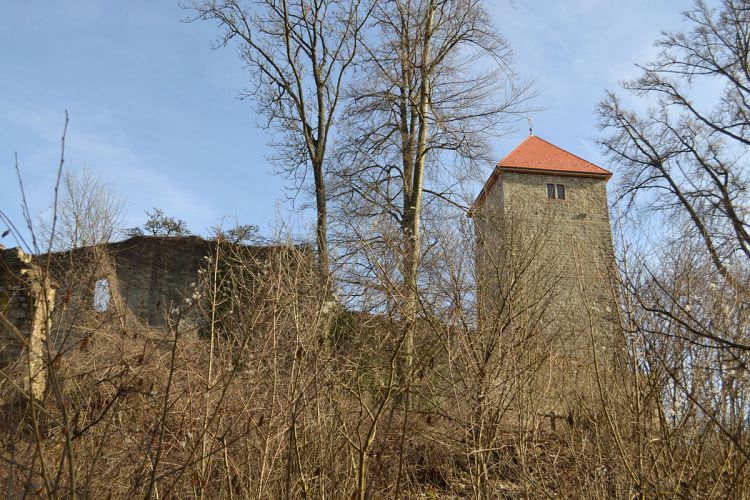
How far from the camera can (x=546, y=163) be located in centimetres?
2677

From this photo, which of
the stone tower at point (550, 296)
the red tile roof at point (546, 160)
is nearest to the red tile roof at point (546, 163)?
the red tile roof at point (546, 160)

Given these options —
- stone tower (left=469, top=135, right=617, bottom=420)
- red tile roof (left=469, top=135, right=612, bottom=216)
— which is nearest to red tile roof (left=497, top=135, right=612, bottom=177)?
red tile roof (left=469, top=135, right=612, bottom=216)

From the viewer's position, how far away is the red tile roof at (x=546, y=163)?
26156mm

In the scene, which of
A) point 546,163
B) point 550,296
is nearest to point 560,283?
point 550,296

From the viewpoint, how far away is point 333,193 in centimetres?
1542

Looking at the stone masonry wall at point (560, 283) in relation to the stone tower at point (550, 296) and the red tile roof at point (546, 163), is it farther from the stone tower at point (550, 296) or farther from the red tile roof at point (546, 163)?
the red tile roof at point (546, 163)

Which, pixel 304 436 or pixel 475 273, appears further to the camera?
pixel 475 273

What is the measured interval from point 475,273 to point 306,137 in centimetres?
955

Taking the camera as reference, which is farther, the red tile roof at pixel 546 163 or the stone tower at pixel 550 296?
the red tile roof at pixel 546 163

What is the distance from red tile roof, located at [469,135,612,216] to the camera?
85.8ft

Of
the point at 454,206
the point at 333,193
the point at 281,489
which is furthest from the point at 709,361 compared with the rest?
the point at 333,193

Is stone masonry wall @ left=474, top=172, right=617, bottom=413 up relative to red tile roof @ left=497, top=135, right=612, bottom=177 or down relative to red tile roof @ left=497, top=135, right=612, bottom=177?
down

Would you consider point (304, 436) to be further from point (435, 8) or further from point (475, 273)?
point (435, 8)

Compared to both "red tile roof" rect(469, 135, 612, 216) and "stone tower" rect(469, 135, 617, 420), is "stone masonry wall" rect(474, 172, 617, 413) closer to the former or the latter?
"stone tower" rect(469, 135, 617, 420)
